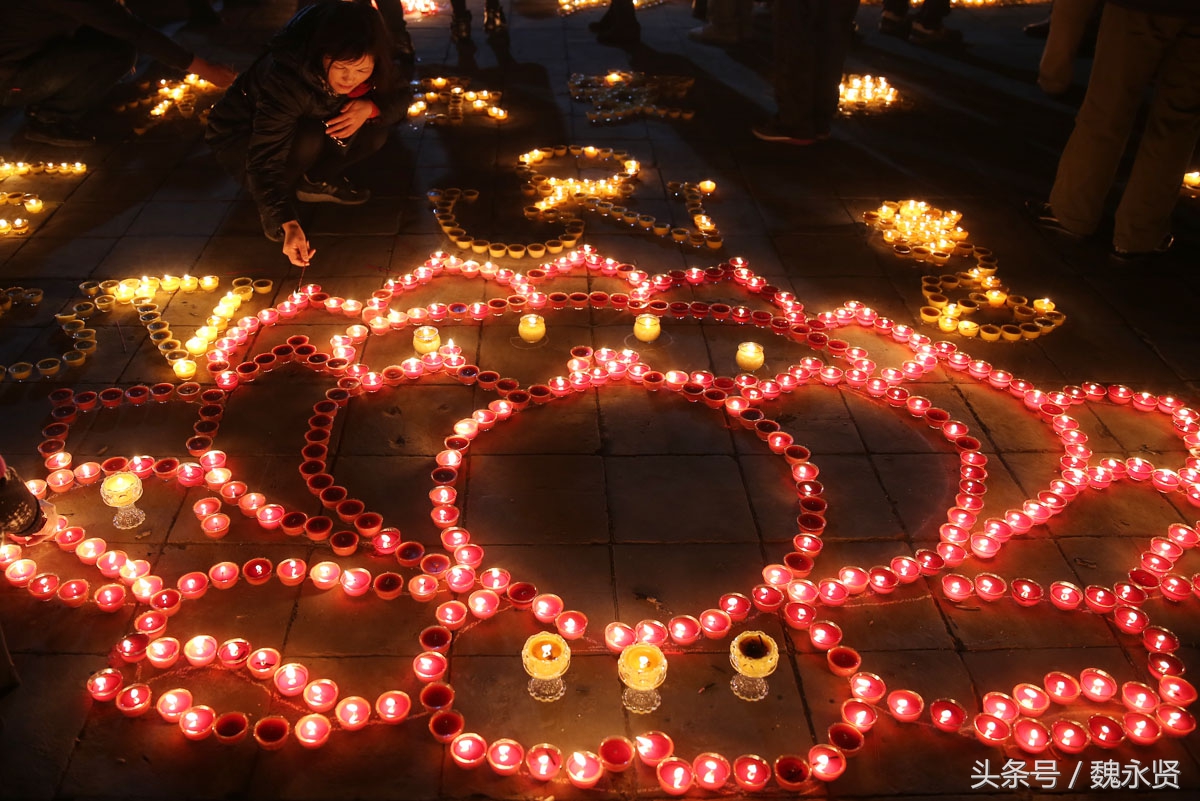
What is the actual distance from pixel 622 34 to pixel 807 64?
3116mm

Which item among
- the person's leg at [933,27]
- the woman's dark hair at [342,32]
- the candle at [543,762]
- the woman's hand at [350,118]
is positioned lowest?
the person's leg at [933,27]

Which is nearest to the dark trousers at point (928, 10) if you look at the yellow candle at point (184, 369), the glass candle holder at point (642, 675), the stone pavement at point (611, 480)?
the stone pavement at point (611, 480)

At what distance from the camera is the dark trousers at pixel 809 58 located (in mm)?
6246

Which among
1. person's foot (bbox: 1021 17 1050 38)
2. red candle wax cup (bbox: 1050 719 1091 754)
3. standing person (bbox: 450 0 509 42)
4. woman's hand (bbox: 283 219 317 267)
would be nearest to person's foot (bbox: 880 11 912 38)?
person's foot (bbox: 1021 17 1050 38)

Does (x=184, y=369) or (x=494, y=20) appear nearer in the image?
(x=184, y=369)

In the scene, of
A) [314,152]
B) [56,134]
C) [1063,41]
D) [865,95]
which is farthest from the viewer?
[865,95]

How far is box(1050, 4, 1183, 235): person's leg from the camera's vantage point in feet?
15.3

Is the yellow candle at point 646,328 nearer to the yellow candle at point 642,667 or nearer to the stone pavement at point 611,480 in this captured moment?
the stone pavement at point 611,480

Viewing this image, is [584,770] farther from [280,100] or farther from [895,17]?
[895,17]

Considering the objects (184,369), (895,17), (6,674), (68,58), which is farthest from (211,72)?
(895,17)

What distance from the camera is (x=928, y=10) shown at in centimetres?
927

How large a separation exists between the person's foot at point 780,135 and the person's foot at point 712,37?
2.74 m

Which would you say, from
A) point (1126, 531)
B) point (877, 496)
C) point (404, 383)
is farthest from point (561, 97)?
point (1126, 531)

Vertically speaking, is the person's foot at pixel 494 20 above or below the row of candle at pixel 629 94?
above
